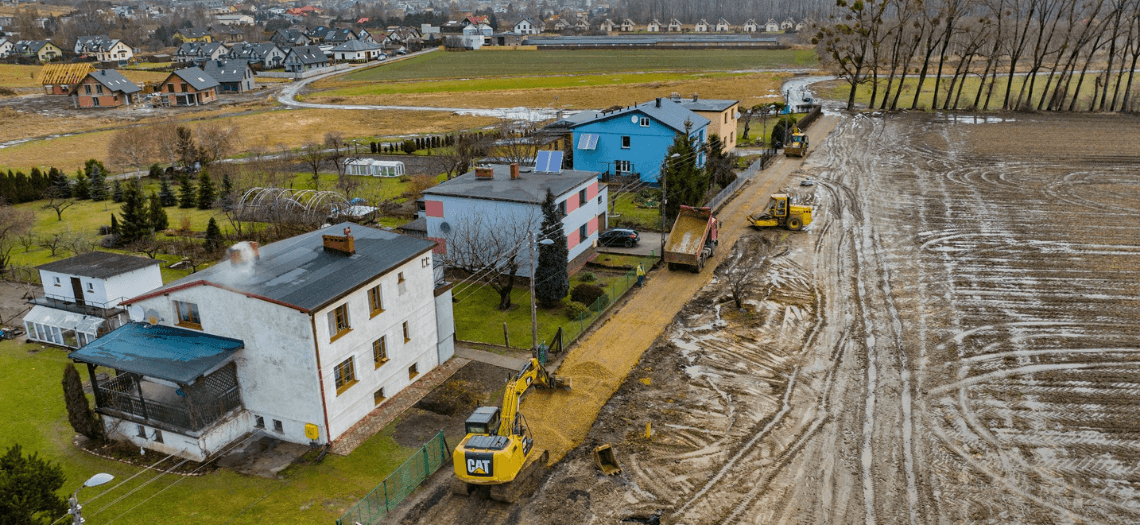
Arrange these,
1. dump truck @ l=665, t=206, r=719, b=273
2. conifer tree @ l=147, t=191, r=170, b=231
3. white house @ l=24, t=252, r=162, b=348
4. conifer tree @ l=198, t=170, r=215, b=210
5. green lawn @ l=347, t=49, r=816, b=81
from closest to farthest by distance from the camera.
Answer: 1. white house @ l=24, t=252, r=162, b=348
2. dump truck @ l=665, t=206, r=719, b=273
3. conifer tree @ l=147, t=191, r=170, b=231
4. conifer tree @ l=198, t=170, r=215, b=210
5. green lawn @ l=347, t=49, r=816, b=81

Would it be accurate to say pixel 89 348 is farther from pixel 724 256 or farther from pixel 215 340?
pixel 724 256

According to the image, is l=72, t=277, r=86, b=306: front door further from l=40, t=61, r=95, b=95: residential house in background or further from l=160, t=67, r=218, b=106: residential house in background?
l=40, t=61, r=95, b=95: residential house in background

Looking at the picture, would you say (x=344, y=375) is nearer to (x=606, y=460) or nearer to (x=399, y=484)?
(x=399, y=484)

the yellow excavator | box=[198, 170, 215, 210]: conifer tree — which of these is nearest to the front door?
the yellow excavator

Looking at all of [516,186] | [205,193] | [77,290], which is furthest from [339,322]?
[205,193]

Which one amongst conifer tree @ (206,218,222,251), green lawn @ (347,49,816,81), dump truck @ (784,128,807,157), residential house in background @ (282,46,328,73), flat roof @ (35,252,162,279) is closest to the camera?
flat roof @ (35,252,162,279)
